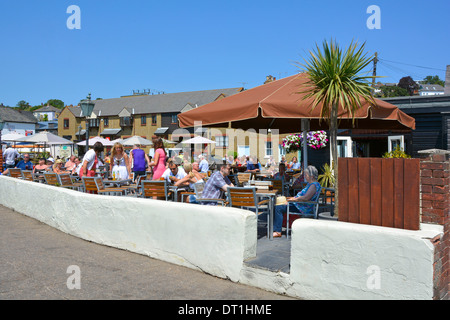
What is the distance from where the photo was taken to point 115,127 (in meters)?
56.2

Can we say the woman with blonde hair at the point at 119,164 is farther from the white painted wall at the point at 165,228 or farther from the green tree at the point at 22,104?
the green tree at the point at 22,104

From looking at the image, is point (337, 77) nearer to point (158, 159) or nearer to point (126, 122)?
point (158, 159)

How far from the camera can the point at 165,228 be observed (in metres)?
5.36

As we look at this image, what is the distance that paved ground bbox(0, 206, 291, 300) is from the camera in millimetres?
4172

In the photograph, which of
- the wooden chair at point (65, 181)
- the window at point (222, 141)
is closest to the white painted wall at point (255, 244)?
the wooden chair at point (65, 181)

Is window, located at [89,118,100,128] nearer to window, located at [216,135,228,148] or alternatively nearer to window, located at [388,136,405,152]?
window, located at [216,135,228,148]

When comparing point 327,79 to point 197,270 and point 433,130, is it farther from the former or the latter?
point 433,130

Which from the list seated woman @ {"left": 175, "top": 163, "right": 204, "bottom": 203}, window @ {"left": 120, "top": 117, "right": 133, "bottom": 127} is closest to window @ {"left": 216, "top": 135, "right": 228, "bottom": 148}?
window @ {"left": 120, "top": 117, "right": 133, "bottom": 127}

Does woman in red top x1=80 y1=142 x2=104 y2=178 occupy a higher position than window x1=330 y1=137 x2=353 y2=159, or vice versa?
window x1=330 y1=137 x2=353 y2=159

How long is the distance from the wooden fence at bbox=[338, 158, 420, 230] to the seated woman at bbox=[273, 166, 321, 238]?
190 cm

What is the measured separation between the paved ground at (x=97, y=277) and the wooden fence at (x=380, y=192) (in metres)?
1.17

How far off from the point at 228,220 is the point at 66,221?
154 inches

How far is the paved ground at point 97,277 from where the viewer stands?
4.17m
